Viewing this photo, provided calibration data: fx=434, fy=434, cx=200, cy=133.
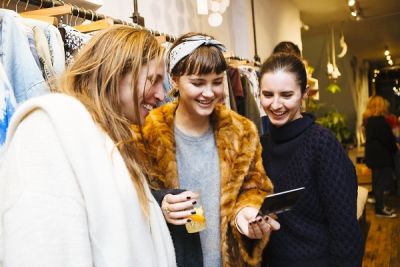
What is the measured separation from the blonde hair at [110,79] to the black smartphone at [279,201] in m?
0.38

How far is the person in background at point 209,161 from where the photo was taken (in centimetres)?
143

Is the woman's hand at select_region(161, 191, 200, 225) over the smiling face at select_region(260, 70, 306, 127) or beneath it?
beneath

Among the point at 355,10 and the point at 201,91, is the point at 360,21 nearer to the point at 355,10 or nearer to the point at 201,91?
the point at 355,10

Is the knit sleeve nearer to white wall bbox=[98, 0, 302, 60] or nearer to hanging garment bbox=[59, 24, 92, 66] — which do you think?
hanging garment bbox=[59, 24, 92, 66]

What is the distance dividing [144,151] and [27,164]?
0.67m

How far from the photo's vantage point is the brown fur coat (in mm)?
1438

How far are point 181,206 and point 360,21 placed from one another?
25.1ft

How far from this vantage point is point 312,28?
330 inches

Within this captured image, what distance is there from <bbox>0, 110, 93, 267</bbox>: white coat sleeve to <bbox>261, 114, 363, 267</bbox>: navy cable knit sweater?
32.4 inches

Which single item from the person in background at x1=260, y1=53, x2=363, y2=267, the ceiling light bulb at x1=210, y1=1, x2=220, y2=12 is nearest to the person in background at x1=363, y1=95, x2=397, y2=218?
the ceiling light bulb at x1=210, y1=1, x2=220, y2=12

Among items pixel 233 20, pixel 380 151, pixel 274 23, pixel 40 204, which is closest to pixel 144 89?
pixel 40 204

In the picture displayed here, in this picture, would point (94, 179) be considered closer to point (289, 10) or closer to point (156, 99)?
point (156, 99)

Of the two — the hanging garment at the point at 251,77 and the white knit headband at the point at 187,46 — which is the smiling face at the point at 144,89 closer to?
the white knit headband at the point at 187,46

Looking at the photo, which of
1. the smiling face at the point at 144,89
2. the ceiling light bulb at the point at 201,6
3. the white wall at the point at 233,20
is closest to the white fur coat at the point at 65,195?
the smiling face at the point at 144,89
